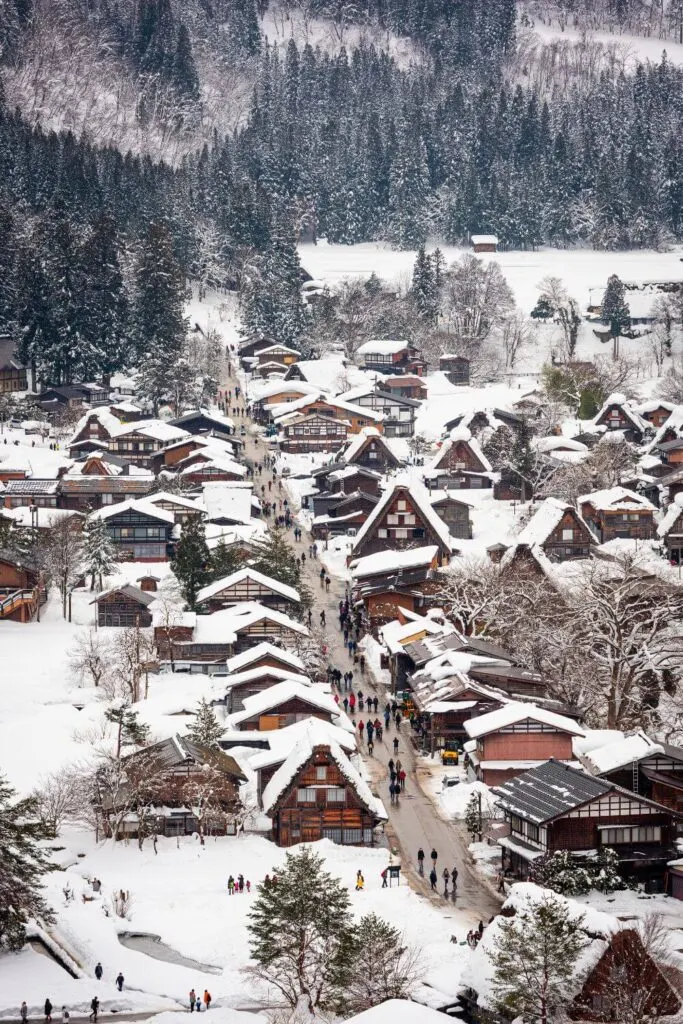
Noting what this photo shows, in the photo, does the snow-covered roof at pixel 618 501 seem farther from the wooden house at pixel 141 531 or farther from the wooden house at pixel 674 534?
the wooden house at pixel 141 531

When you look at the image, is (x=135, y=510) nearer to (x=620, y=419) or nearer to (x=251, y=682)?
(x=251, y=682)

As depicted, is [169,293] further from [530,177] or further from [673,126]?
[673,126]

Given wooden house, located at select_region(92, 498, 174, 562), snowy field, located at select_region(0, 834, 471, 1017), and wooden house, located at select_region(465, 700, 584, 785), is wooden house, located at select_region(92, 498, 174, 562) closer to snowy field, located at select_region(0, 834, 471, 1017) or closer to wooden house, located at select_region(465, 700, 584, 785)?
wooden house, located at select_region(465, 700, 584, 785)

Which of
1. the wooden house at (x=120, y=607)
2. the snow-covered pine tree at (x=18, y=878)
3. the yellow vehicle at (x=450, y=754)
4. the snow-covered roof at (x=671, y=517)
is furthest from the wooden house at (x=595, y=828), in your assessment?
the snow-covered roof at (x=671, y=517)

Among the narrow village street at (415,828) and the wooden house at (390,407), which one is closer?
the narrow village street at (415,828)

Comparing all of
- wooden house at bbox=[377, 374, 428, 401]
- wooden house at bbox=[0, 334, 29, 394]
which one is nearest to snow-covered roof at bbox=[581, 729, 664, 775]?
wooden house at bbox=[377, 374, 428, 401]

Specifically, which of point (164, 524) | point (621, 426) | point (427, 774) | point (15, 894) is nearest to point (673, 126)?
point (621, 426)
